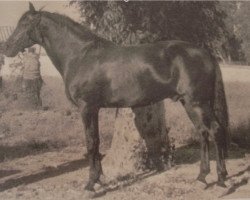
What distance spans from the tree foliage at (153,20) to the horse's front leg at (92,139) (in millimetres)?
1077

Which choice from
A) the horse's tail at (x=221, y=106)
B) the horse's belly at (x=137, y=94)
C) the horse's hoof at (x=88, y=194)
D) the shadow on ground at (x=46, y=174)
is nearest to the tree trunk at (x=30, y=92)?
the shadow on ground at (x=46, y=174)

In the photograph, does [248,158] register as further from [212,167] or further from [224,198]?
[224,198]

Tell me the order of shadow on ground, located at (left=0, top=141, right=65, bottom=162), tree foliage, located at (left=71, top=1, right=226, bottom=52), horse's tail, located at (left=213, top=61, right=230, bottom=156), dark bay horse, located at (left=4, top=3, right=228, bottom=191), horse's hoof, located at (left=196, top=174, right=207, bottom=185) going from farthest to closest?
shadow on ground, located at (left=0, top=141, right=65, bottom=162), tree foliage, located at (left=71, top=1, right=226, bottom=52), horse's hoof, located at (left=196, top=174, right=207, bottom=185), horse's tail, located at (left=213, top=61, right=230, bottom=156), dark bay horse, located at (left=4, top=3, right=228, bottom=191)

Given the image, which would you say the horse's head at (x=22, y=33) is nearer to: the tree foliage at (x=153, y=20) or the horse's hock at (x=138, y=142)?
the tree foliage at (x=153, y=20)

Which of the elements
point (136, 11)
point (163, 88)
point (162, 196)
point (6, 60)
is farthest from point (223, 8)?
point (6, 60)

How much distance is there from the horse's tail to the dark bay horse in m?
0.01

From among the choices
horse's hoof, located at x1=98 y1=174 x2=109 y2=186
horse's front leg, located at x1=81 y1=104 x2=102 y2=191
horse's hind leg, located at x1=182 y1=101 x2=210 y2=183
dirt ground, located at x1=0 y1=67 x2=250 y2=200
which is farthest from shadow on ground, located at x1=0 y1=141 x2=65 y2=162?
horse's hind leg, located at x1=182 y1=101 x2=210 y2=183

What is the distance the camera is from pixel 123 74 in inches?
204

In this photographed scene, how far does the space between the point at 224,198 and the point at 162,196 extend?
60 cm

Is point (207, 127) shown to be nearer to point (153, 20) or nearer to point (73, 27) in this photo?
point (153, 20)

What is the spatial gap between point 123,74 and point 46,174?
153cm

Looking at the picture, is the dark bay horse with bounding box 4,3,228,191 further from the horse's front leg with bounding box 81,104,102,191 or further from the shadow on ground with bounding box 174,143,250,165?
the shadow on ground with bounding box 174,143,250,165

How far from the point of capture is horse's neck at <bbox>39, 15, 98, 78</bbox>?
5258 millimetres

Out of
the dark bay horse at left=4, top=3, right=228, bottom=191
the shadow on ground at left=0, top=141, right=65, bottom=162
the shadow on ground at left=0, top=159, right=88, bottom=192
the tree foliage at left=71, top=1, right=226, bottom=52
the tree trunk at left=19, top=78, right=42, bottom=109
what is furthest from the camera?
the shadow on ground at left=0, top=141, right=65, bottom=162
